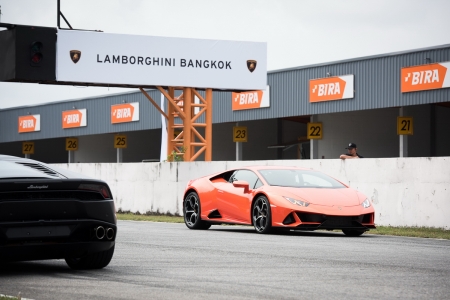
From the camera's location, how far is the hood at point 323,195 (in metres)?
13.8

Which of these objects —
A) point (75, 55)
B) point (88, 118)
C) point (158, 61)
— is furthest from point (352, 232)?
point (88, 118)

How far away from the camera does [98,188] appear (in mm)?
8180

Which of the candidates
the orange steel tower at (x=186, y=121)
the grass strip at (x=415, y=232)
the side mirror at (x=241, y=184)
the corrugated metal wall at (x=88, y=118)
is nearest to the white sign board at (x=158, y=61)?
the orange steel tower at (x=186, y=121)

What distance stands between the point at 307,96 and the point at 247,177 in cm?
2044

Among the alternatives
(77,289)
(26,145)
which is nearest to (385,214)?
(77,289)

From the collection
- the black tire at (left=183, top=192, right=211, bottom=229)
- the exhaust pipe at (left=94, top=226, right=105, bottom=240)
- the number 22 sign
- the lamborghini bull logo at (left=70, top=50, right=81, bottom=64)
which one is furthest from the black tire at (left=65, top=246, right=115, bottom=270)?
the number 22 sign

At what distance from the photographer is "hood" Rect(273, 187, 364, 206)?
13.8m

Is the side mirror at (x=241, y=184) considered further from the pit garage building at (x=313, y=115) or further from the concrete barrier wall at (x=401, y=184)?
the pit garage building at (x=313, y=115)

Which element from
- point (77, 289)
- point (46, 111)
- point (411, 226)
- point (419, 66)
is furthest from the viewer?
point (46, 111)

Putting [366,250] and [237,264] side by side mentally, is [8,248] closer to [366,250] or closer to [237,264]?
[237,264]

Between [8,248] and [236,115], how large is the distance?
31888 millimetres

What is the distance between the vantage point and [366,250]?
1087 cm

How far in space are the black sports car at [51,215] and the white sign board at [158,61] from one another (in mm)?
19369

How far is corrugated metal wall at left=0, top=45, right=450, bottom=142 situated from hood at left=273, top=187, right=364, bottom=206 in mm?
16505
